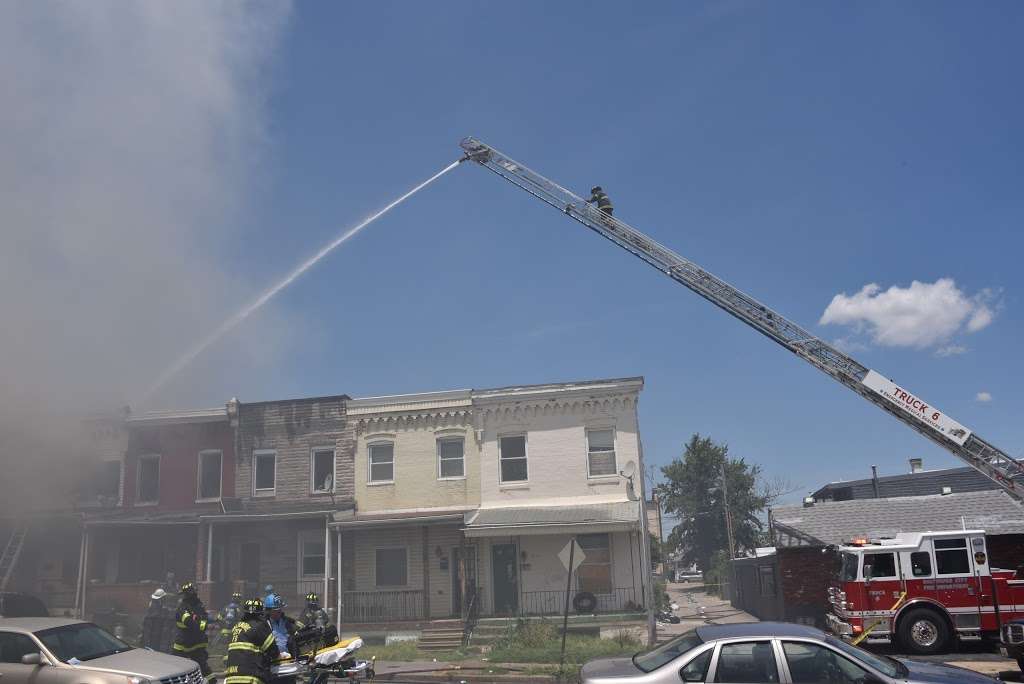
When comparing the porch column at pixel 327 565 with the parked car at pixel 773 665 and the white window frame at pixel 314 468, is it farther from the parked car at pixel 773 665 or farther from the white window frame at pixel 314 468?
the parked car at pixel 773 665

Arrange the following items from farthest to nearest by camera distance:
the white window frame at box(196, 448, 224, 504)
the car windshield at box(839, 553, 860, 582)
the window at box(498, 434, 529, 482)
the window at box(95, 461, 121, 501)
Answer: the window at box(95, 461, 121, 501)
the white window frame at box(196, 448, 224, 504)
the window at box(498, 434, 529, 482)
the car windshield at box(839, 553, 860, 582)

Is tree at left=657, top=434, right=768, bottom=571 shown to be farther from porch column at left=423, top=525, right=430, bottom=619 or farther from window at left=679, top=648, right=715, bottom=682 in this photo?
window at left=679, top=648, right=715, bottom=682

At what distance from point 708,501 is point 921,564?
5446 centimetres

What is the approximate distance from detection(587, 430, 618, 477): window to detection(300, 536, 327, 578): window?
8916 millimetres

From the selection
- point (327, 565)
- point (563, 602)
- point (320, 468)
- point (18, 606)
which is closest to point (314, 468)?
point (320, 468)

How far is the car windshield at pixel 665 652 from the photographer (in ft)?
26.2

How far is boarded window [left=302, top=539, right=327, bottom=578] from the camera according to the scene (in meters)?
25.9

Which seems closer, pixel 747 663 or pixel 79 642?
pixel 747 663

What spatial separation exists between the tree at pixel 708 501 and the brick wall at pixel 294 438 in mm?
49044

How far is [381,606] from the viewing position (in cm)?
2456

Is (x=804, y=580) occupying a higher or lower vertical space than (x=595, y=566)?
lower

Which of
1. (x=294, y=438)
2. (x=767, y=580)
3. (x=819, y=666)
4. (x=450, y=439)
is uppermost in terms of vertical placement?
(x=294, y=438)

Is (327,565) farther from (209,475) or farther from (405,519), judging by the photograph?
(209,475)

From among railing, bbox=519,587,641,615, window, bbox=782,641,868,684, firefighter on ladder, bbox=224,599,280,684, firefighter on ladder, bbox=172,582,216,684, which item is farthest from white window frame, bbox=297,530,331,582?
window, bbox=782,641,868,684
